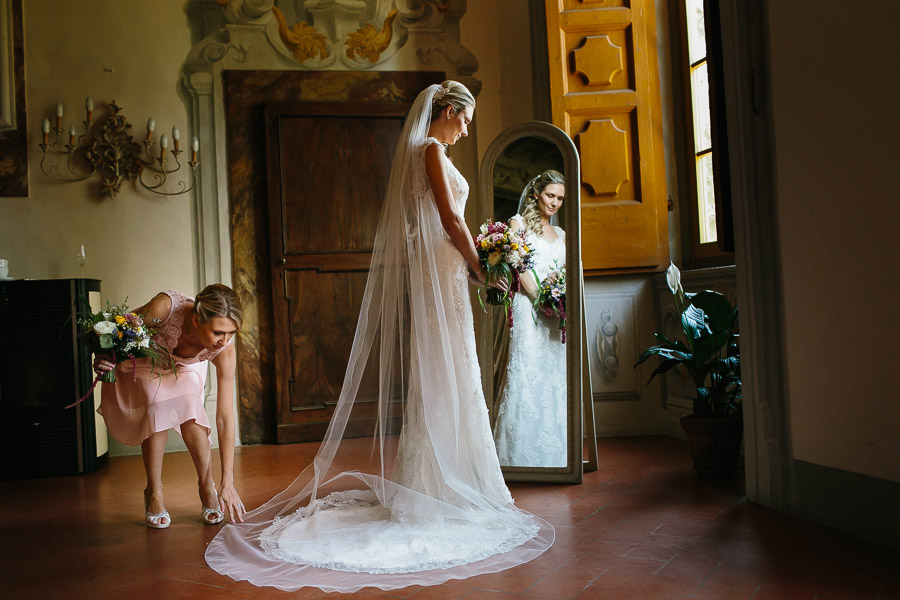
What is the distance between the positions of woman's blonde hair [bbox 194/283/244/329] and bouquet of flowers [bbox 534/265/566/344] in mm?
1654

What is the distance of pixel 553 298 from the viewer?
4059 mm

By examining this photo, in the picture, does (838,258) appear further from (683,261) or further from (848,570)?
(683,261)

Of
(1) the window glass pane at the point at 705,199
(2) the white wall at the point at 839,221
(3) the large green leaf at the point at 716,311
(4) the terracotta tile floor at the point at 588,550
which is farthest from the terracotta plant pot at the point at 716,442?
(1) the window glass pane at the point at 705,199

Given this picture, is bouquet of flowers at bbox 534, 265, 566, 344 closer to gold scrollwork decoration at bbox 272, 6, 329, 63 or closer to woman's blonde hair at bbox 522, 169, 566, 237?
woman's blonde hair at bbox 522, 169, 566, 237

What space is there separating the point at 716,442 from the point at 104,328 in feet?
9.61

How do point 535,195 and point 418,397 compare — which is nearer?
point 418,397

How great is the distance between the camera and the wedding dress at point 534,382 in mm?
3996

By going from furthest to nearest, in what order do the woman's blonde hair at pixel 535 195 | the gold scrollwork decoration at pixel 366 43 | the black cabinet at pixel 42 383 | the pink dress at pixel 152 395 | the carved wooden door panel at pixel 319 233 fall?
1. the gold scrollwork decoration at pixel 366 43
2. the carved wooden door panel at pixel 319 233
3. the black cabinet at pixel 42 383
4. the woman's blonde hair at pixel 535 195
5. the pink dress at pixel 152 395

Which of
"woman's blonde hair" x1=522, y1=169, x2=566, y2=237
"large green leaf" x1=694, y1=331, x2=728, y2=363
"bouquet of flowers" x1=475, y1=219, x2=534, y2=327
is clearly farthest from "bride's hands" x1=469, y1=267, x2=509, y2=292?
"large green leaf" x1=694, y1=331, x2=728, y2=363

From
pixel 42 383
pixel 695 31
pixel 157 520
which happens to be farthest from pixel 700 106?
pixel 42 383

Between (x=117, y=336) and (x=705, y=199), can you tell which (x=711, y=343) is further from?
(x=117, y=336)

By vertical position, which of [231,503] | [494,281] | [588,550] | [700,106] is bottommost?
[588,550]

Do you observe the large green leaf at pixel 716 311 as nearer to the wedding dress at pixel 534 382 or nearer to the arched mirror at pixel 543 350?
the arched mirror at pixel 543 350

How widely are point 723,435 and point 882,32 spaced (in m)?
2.02
